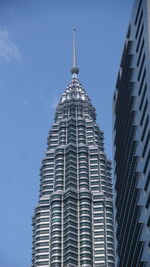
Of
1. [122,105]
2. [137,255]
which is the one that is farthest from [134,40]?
[137,255]

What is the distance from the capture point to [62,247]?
195 m

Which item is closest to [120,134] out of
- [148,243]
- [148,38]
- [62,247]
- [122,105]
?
[122,105]

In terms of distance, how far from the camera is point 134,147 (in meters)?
77.9

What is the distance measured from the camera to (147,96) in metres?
74.0

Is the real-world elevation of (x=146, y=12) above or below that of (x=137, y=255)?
above

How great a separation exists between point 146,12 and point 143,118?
14452 millimetres

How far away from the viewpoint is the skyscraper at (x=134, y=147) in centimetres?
7100

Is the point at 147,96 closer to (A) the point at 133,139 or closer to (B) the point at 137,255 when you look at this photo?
(A) the point at 133,139

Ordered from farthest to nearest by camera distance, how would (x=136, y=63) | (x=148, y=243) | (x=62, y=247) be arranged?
(x=62, y=247), (x=136, y=63), (x=148, y=243)

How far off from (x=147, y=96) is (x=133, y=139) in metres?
7.02

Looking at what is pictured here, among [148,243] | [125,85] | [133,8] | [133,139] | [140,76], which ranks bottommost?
[148,243]

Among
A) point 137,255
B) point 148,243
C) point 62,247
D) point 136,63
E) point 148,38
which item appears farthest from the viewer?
point 62,247

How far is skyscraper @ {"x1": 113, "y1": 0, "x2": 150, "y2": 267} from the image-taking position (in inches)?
2795

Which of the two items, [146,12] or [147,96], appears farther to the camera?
[146,12]
